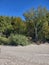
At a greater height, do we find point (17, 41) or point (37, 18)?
point (37, 18)

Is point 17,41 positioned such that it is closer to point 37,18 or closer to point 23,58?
point 37,18

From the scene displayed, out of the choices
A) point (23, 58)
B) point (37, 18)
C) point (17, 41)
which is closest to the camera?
point (23, 58)

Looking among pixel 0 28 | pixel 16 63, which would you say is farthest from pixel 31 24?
pixel 16 63

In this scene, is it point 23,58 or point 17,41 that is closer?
point 23,58

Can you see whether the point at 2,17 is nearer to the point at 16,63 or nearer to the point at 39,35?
the point at 39,35

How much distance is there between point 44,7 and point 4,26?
8787 millimetres

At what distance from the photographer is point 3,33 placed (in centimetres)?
3769

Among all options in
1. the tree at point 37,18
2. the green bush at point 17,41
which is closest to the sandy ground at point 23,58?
the green bush at point 17,41

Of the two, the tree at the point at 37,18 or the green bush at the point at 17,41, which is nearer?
the green bush at the point at 17,41

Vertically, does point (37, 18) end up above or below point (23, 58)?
above

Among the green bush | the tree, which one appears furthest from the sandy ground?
the tree

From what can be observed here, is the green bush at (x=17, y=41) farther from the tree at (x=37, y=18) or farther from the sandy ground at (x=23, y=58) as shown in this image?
the sandy ground at (x=23, y=58)

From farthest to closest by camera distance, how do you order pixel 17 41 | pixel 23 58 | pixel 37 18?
pixel 37 18, pixel 17 41, pixel 23 58

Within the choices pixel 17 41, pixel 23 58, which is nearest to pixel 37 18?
pixel 17 41
